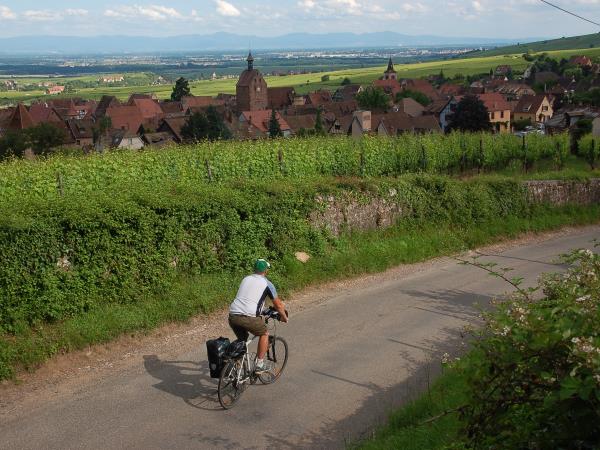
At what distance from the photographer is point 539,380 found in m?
5.05

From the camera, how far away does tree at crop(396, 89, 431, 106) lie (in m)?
137

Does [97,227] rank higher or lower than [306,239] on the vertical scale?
higher

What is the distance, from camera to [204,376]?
35.4ft

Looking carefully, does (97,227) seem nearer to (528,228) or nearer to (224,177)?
(224,177)

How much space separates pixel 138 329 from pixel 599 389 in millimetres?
9345

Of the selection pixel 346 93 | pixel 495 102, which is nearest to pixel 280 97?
pixel 346 93

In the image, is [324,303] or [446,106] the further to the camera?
[446,106]

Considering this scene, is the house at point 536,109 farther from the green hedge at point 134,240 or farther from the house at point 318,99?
the green hedge at point 134,240

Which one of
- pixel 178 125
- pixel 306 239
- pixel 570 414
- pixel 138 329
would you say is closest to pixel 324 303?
pixel 306 239

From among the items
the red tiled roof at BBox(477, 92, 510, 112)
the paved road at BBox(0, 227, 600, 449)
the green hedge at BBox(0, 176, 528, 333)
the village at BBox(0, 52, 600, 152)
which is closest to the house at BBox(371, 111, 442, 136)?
the village at BBox(0, 52, 600, 152)

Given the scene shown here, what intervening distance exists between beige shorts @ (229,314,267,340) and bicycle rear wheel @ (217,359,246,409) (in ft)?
1.36

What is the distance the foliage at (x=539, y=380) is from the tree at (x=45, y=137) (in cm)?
5694

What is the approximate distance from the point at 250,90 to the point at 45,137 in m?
77.9

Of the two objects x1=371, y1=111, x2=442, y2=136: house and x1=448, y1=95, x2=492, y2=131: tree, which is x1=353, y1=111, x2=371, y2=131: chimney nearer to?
x1=371, y1=111, x2=442, y2=136: house
